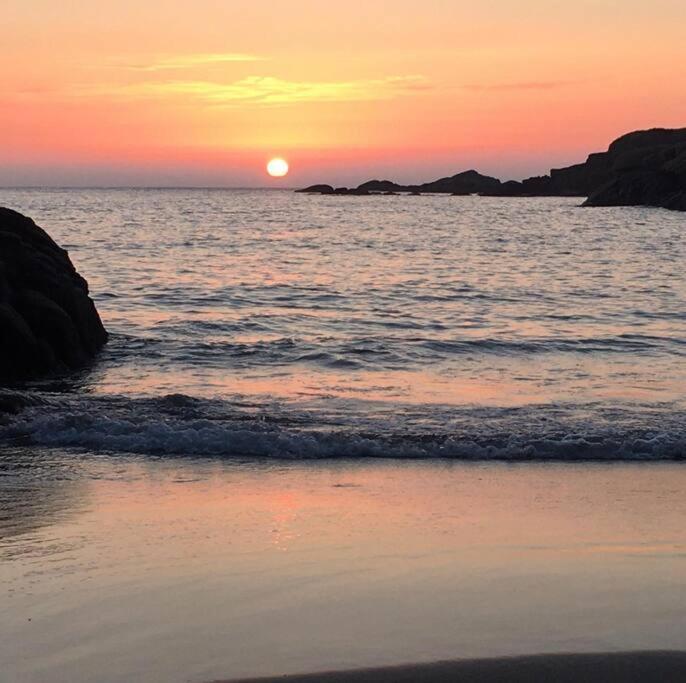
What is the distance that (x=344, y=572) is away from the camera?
586 centimetres

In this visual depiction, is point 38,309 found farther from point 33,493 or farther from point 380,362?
point 33,493

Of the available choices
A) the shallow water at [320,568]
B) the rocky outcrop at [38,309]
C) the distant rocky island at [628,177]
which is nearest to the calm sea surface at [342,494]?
the shallow water at [320,568]

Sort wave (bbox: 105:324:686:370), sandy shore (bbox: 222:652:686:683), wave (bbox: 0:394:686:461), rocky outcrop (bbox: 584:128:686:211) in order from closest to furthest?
sandy shore (bbox: 222:652:686:683), wave (bbox: 0:394:686:461), wave (bbox: 105:324:686:370), rocky outcrop (bbox: 584:128:686:211)

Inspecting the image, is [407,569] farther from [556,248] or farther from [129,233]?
[129,233]

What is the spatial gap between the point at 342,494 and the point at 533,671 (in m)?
3.45

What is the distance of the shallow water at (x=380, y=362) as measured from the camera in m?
9.92

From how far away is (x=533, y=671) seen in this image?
455 centimetres

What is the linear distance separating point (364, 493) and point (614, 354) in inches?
357

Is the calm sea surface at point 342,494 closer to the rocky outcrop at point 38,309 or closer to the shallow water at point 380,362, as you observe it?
the shallow water at point 380,362

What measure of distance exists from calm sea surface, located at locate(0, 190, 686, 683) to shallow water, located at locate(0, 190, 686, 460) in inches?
2.3

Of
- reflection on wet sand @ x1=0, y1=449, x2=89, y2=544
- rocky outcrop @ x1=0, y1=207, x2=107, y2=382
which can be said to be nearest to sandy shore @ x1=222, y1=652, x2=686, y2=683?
reflection on wet sand @ x1=0, y1=449, x2=89, y2=544

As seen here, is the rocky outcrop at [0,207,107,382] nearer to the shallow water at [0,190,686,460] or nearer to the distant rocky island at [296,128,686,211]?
the shallow water at [0,190,686,460]

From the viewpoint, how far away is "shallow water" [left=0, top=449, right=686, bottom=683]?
189 inches

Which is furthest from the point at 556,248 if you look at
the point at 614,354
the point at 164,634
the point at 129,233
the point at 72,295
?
the point at 164,634
